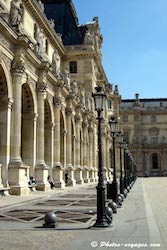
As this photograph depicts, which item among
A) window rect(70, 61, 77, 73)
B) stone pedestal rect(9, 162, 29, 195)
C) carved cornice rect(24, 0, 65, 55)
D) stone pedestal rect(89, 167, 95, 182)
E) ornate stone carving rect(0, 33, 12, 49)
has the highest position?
carved cornice rect(24, 0, 65, 55)

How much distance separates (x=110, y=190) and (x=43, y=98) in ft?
43.9

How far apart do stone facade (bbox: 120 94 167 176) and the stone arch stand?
85642 millimetres

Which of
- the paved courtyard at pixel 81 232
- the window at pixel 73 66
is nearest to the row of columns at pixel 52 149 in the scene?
the window at pixel 73 66

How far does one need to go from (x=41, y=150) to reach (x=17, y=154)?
607cm

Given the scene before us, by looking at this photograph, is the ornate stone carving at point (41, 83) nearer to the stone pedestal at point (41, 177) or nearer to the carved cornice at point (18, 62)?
the carved cornice at point (18, 62)

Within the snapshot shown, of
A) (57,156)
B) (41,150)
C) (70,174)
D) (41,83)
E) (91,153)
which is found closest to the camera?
(41,150)

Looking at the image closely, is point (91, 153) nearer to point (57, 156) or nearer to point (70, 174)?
point (70, 174)

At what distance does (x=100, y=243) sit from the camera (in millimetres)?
8891

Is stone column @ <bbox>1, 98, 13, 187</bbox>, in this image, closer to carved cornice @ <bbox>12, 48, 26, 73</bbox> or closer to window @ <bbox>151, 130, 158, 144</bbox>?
carved cornice @ <bbox>12, 48, 26, 73</bbox>

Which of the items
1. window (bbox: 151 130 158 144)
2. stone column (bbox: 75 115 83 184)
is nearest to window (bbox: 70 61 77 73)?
stone column (bbox: 75 115 83 184)

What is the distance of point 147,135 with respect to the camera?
11400cm

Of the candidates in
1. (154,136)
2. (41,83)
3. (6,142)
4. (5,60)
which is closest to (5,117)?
(6,142)

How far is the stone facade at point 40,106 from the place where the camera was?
80.4 ft

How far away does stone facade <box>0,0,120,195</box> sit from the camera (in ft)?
80.4
